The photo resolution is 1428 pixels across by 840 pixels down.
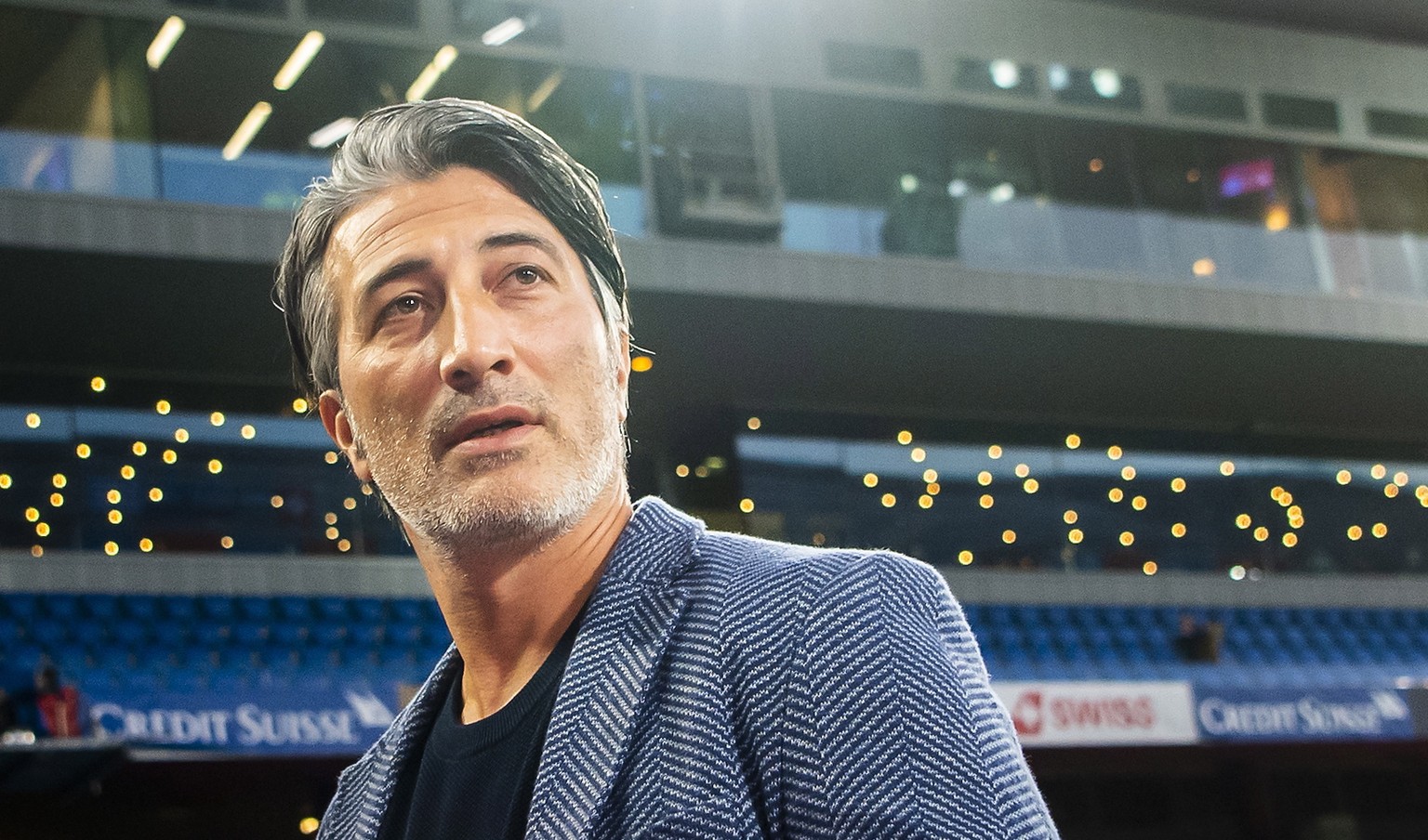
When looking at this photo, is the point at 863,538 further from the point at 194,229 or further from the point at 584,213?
the point at 584,213

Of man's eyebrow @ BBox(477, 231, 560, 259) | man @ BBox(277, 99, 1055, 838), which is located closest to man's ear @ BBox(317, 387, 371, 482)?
man @ BBox(277, 99, 1055, 838)

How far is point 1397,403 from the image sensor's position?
750 inches

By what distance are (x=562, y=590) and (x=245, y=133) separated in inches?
449

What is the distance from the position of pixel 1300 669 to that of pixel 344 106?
33.7ft

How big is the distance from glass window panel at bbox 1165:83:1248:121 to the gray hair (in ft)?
56.2

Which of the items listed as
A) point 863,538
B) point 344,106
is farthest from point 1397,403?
point 344,106

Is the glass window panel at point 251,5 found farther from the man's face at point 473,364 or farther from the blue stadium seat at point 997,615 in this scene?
the man's face at point 473,364

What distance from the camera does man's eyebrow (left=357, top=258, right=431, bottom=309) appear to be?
4.73 feet

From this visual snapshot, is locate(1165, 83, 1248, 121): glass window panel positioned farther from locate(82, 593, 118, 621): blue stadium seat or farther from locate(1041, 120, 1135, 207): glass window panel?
locate(82, 593, 118, 621): blue stadium seat

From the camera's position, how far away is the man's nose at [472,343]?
1376 millimetres

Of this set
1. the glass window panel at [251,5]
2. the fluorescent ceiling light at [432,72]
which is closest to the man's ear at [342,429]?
the fluorescent ceiling light at [432,72]

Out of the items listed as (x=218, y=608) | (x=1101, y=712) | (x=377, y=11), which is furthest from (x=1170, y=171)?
(x=218, y=608)

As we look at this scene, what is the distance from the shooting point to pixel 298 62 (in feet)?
41.7

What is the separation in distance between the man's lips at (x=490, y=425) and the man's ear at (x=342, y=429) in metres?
0.19
